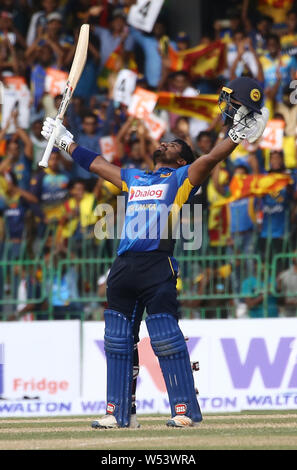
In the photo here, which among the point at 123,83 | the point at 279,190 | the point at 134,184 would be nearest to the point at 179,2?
the point at 123,83

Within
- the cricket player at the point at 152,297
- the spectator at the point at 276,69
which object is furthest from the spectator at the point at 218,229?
the cricket player at the point at 152,297

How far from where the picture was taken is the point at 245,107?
8.33 m

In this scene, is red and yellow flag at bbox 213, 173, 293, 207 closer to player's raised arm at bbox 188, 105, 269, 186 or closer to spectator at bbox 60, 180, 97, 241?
spectator at bbox 60, 180, 97, 241

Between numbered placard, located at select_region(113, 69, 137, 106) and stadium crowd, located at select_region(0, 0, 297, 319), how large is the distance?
1.34ft

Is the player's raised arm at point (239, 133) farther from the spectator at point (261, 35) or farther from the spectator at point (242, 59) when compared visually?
the spectator at point (261, 35)

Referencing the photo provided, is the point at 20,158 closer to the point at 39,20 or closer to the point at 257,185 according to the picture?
the point at 39,20

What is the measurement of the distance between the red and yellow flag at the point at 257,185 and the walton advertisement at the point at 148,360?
2.15m

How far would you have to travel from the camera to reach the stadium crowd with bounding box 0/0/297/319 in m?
13.6

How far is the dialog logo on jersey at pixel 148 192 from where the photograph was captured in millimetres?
8727

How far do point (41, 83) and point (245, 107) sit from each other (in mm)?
9015

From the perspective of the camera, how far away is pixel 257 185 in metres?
14.2

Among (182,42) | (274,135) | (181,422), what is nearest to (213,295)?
(274,135)

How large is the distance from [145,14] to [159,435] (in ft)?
34.3

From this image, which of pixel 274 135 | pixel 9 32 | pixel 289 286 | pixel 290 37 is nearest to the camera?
pixel 289 286
